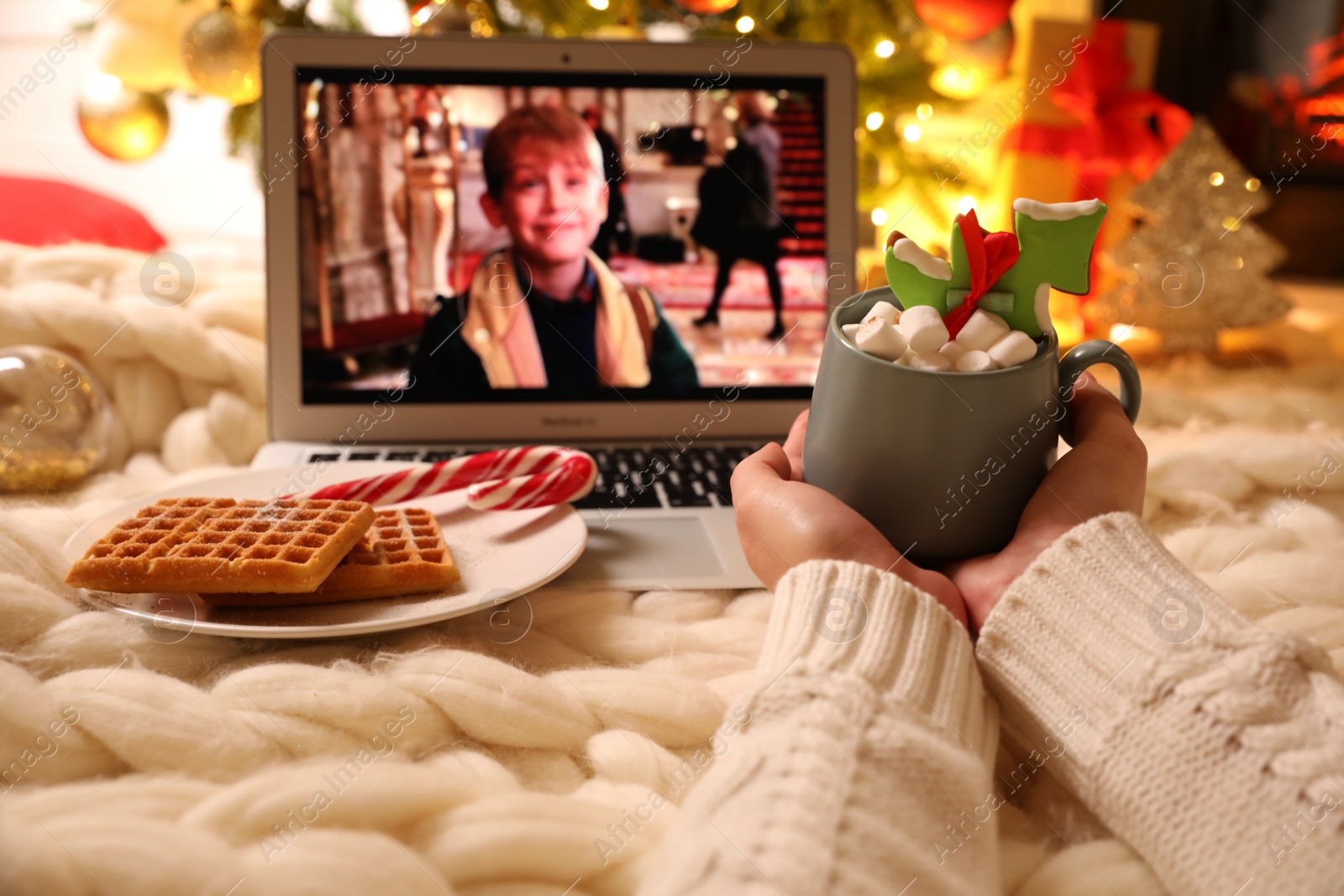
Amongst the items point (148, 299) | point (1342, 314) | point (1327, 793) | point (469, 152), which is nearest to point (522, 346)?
point (469, 152)

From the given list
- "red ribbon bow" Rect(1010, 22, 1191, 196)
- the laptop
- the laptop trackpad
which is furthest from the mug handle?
"red ribbon bow" Rect(1010, 22, 1191, 196)

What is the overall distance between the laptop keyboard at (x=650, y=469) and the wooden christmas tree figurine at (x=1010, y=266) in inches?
10.3

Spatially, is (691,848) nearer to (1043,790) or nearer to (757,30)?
(1043,790)

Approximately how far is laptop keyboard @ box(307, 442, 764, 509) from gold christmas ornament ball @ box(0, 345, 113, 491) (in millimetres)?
190

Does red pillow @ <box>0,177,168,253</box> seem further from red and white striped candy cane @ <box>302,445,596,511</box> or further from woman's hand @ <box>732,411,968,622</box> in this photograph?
woman's hand @ <box>732,411,968,622</box>

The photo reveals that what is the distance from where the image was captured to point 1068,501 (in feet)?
1.75

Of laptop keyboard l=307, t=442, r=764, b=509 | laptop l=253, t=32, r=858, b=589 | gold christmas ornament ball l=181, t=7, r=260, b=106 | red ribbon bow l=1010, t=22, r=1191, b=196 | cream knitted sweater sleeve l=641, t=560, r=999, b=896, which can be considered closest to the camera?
cream knitted sweater sleeve l=641, t=560, r=999, b=896

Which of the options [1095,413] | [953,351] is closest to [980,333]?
[953,351]

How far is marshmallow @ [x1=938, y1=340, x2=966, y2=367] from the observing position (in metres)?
0.53

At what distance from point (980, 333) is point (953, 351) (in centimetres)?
→ 2

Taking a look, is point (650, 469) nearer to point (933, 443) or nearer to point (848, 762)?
point (933, 443)

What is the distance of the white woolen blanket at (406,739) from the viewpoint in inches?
14.2

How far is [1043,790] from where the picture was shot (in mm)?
458

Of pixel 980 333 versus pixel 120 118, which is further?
pixel 120 118
